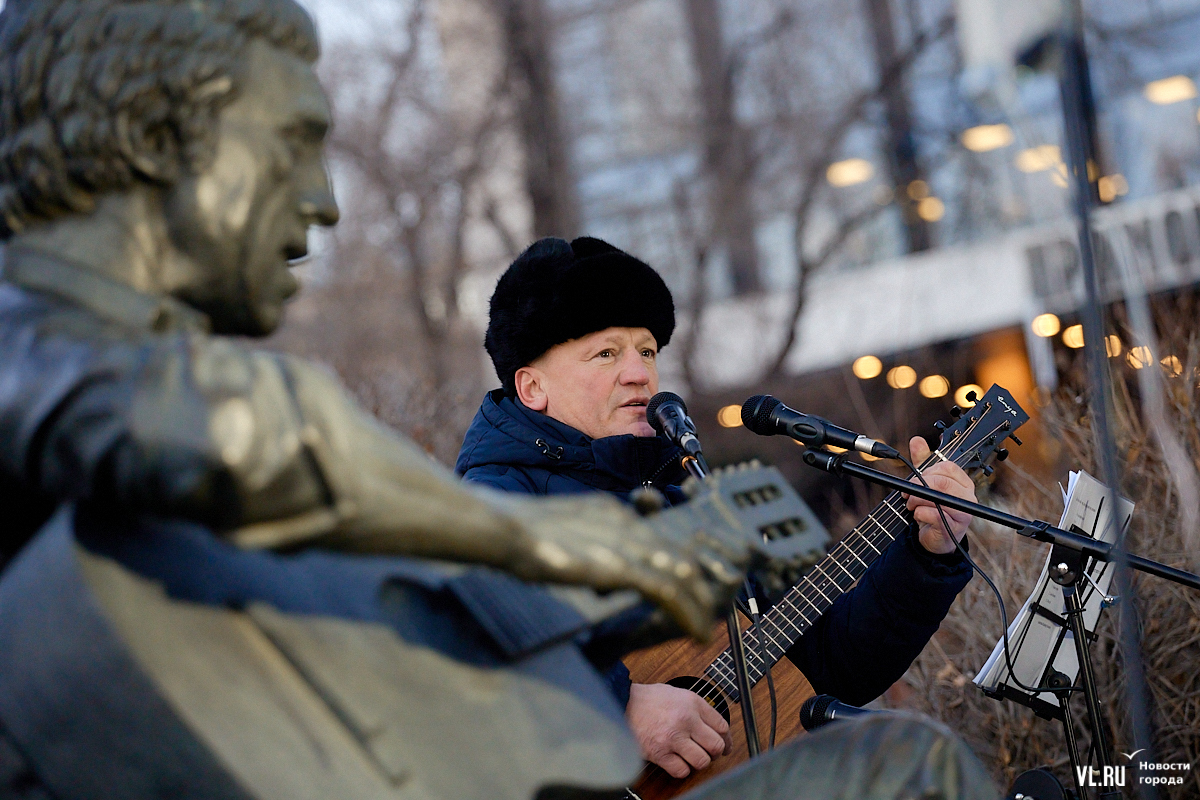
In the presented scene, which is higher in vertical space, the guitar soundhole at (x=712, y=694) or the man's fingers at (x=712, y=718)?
the man's fingers at (x=712, y=718)

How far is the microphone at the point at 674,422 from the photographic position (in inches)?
104

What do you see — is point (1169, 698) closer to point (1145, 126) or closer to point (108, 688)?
point (108, 688)

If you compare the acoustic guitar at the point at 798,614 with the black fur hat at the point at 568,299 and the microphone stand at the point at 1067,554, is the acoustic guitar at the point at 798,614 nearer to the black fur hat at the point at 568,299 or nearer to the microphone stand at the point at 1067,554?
the microphone stand at the point at 1067,554

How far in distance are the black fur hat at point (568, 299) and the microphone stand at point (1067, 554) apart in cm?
100

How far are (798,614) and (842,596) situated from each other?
0.18 m

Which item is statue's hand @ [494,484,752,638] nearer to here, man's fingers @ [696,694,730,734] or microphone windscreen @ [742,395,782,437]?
microphone windscreen @ [742,395,782,437]

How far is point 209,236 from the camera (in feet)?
4.86


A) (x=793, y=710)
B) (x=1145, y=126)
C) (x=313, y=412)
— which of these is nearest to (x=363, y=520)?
(x=313, y=412)

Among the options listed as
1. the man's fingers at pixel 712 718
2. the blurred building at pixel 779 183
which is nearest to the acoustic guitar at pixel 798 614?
the man's fingers at pixel 712 718

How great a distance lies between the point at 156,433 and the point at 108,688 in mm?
286

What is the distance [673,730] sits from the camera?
9.97 feet

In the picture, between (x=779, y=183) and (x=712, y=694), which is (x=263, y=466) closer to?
(x=712, y=694)

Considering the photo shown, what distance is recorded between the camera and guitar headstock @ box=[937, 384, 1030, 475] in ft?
11.2

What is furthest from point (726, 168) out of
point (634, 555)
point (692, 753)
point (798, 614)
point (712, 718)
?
point (634, 555)
